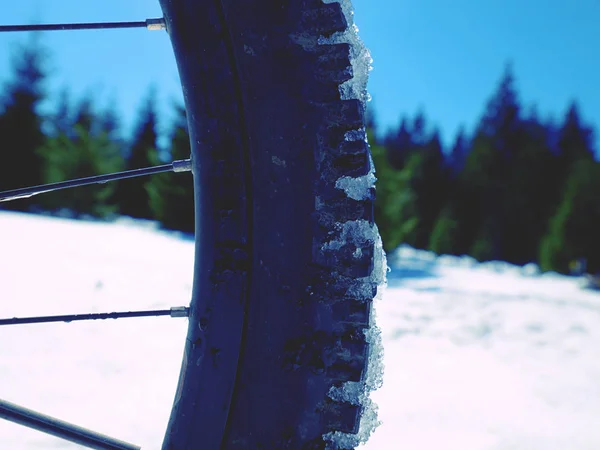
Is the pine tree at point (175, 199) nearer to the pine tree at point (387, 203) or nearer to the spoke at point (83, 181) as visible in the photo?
the pine tree at point (387, 203)

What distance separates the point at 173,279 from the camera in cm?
362

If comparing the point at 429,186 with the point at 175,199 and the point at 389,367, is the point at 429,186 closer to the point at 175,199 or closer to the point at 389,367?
the point at 175,199

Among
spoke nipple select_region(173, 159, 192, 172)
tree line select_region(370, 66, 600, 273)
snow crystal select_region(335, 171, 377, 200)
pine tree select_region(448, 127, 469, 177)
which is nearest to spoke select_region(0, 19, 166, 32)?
spoke nipple select_region(173, 159, 192, 172)

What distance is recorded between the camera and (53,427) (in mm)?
581

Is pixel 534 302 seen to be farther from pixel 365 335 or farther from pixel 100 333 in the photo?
pixel 365 335

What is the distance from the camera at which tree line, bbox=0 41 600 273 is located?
34.6 feet

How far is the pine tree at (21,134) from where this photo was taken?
1152cm

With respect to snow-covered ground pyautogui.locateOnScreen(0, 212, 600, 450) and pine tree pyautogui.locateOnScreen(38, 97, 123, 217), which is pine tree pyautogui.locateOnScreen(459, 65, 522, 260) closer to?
pine tree pyautogui.locateOnScreen(38, 97, 123, 217)

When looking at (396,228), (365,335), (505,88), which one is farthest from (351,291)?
(505,88)

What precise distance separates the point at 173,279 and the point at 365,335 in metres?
3.28

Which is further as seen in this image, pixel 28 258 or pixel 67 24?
pixel 28 258

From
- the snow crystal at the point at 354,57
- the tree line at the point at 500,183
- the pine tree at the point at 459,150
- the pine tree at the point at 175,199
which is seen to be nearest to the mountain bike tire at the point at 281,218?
the snow crystal at the point at 354,57

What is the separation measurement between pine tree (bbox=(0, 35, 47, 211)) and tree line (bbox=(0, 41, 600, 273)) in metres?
0.03

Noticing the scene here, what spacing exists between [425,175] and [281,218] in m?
23.1
